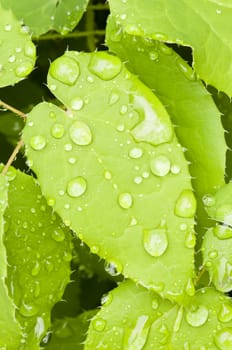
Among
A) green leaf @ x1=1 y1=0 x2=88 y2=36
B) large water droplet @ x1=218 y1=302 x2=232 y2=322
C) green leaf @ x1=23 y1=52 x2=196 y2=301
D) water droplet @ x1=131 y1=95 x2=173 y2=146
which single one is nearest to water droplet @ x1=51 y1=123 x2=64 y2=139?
green leaf @ x1=23 y1=52 x2=196 y2=301

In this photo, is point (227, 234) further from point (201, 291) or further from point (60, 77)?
point (60, 77)

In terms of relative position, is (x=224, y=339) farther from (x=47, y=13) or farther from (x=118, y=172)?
(x=47, y=13)

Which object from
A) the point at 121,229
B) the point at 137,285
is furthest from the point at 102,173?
the point at 137,285

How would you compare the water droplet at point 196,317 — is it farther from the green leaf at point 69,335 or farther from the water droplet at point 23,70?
the water droplet at point 23,70

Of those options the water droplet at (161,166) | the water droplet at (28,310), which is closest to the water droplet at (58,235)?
the water droplet at (28,310)

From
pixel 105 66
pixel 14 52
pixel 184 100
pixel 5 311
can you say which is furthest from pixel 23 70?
pixel 5 311

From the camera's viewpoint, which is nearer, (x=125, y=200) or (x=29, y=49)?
(x=125, y=200)
